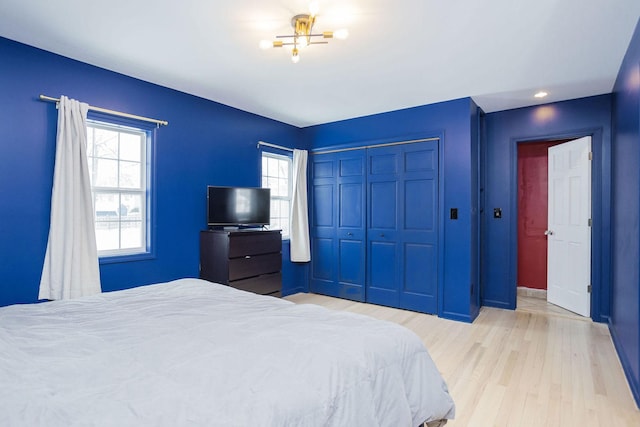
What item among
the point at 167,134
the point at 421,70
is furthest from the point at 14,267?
the point at 421,70

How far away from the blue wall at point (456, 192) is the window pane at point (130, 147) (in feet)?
9.56

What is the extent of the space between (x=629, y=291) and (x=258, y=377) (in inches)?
109

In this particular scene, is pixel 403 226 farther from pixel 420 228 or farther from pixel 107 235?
pixel 107 235

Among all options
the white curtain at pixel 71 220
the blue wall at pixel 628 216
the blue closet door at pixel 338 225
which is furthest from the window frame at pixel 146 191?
the blue wall at pixel 628 216

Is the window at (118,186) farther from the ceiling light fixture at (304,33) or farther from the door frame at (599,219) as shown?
the door frame at (599,219)

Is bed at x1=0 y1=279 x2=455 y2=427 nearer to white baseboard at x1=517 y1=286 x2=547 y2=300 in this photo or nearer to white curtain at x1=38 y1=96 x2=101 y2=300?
white curtain at x1=38 y1=96 x2=101 y2=300

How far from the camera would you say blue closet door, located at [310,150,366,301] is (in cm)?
456

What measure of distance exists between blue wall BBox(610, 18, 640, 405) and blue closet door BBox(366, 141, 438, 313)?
160 centimetres

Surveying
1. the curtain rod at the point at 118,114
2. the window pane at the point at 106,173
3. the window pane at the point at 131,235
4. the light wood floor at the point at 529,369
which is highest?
the curtain rod at the point at 118,114

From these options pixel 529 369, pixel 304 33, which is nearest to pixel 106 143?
pixel 304 33

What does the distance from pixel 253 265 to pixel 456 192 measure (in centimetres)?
239

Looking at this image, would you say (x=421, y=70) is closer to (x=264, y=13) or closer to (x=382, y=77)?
(x=382, y=77)

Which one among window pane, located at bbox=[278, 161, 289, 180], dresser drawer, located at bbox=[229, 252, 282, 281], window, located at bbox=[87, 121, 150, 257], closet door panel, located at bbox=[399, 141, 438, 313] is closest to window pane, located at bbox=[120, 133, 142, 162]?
window, located at bbox=[87, 121, 150, 257]

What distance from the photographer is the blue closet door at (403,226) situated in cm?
400
